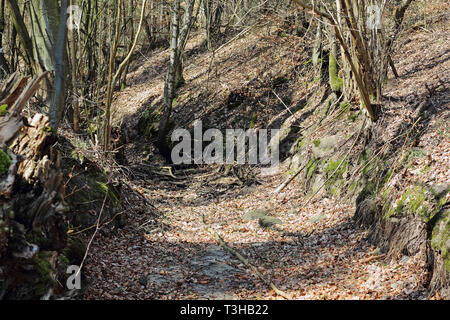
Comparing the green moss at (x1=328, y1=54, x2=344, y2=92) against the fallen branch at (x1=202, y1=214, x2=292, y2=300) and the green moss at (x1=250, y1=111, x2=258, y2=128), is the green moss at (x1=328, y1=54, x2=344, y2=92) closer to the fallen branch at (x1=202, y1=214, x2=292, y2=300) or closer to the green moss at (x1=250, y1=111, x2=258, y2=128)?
the green moss at (x1=250, y1=111, x2=258, y2=128)

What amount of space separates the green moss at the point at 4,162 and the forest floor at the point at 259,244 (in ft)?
6.73

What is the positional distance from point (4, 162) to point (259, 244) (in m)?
5.26

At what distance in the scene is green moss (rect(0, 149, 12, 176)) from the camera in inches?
173

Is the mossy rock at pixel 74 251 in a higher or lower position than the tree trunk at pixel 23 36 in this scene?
lower

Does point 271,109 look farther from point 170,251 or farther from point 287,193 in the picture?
point 170,251

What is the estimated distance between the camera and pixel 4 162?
443 centimetres

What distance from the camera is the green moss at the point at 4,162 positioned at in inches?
173

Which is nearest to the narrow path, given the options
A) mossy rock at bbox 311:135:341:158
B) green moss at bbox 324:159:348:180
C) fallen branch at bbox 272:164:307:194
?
green moss at bbox 324:159:348:180

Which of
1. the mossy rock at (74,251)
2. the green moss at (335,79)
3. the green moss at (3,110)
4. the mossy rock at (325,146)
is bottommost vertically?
the mossy rock at (74,251)

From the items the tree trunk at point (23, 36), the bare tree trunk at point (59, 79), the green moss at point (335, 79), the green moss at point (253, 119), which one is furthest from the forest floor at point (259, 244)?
the tree trunk at point (23, 36)

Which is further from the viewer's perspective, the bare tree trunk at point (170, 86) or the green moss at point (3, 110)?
the bare tree trunk at point (170, 86)

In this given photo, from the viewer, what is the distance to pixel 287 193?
11.3 meters

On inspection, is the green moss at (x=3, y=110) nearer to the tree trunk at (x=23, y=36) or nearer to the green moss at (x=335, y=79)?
the tree trunk at (x=23, y=36)
